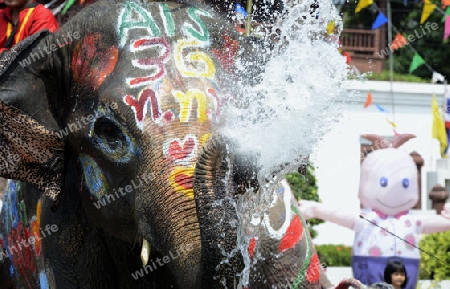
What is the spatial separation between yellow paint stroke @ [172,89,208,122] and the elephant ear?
0.70m

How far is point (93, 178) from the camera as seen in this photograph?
3.75 metres

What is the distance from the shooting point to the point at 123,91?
141 inches

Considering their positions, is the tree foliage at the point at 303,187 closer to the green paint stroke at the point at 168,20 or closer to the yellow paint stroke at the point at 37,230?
the yellow paint stroke at the point at 37,230

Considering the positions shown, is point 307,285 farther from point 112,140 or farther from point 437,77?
point 437,77

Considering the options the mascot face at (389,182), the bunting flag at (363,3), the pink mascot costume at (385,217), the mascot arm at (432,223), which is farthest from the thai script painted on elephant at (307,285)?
the bunting flag at (363,3)

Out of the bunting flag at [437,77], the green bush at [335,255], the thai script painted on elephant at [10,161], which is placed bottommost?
the green bush at [335,255]

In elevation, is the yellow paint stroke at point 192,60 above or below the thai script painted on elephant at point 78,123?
above

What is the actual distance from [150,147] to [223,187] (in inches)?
17.0

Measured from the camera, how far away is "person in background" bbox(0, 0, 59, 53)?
4988 mm

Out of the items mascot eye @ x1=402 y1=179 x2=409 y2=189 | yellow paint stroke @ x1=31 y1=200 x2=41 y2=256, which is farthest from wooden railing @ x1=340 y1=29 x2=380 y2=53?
yellow paint stroke @ x1=31 y1=200 x2=41 y2=256

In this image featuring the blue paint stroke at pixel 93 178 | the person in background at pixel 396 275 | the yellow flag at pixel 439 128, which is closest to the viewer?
the blue paint stroke at pixel 93 178

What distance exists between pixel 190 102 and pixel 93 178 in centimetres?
57

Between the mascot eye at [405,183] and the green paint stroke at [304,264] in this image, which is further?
the mascot eye at [405,183]

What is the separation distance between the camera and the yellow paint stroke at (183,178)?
319cm
